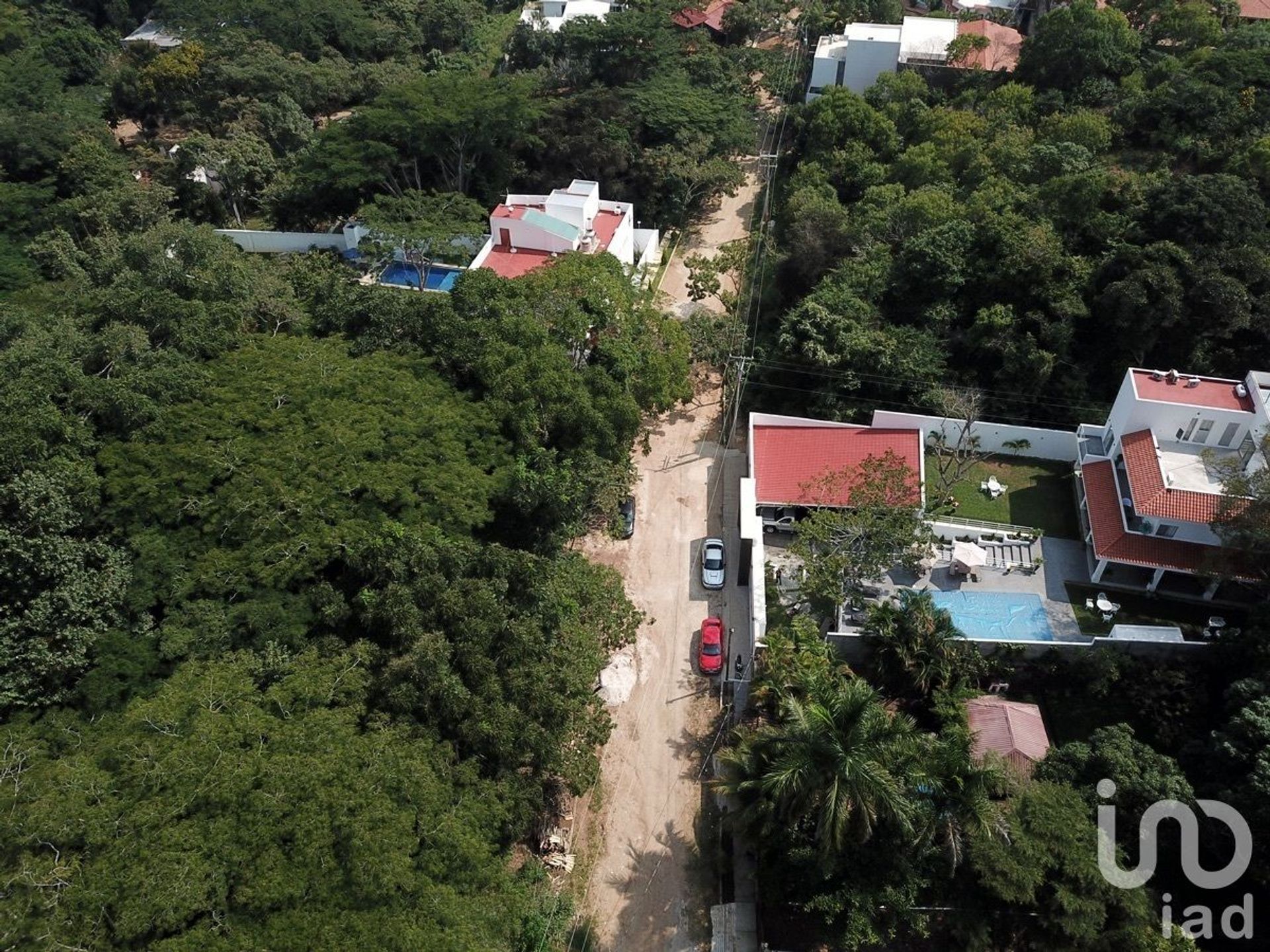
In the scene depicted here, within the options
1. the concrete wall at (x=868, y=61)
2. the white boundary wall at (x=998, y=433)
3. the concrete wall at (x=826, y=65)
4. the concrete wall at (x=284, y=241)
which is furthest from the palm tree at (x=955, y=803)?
the concrete wall at (x=826, y=65)

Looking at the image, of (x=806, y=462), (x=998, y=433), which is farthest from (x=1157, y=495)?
(x=806, y=462)

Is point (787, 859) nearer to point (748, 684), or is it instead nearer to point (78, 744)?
point (748, 684)

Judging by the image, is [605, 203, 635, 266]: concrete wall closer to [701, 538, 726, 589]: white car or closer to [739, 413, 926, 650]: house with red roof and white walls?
[739, 413, 926, 650]: house with red roof and white walls

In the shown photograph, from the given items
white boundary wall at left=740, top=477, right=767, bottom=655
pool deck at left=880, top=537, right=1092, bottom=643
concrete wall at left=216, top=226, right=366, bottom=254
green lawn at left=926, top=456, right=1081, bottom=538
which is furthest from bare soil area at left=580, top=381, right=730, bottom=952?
concrete wall at left=216, top=226, right=366, bottom=254

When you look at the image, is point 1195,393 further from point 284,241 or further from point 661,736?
point 284,241

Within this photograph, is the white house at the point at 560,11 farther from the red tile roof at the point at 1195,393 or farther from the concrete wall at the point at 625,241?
the red tile roof at the point at 1195,393

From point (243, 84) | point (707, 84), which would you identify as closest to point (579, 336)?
point (707, 84)

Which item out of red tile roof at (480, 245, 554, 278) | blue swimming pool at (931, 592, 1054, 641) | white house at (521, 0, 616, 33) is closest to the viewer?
blue swimming pool at (931, 592, 1054, 641)
